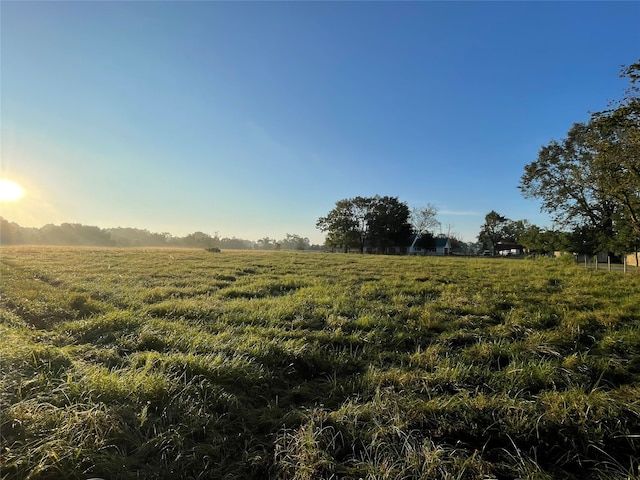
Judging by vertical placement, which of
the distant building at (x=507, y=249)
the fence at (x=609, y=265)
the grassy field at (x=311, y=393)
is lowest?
the grassy field at (x=311, y=393)

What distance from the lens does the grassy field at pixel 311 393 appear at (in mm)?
2273

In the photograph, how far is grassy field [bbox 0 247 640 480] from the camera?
7.46 ft

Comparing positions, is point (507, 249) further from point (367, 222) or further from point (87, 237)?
point (87, 237)

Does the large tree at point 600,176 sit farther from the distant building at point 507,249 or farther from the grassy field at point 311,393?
the distant building at point 507,249

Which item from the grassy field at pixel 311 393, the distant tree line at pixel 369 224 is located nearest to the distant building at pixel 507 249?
the distant tree line at pixel 369 224

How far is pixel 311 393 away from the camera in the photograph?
3.43 meters

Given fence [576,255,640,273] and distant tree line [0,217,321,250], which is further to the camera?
distant tree line [0,217,321,250]

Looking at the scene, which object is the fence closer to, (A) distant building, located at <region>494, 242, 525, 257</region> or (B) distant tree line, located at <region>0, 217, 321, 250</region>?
(A) distant building, located at <region>494, 242, 525, 257</region>

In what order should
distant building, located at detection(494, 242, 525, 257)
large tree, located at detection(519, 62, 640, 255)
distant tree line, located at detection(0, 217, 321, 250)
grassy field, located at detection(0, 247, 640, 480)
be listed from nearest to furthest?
grassy field, located at detection(0, 247, 640, 480) < large tree, located at detection(519, 62, 640, 255) < distant tree line, located at detection(0, 217, 321, 250) < distant building, located at detection(494, 242, 525, 257)

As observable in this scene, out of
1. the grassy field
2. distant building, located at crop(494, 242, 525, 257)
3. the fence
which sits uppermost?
distant building, located at crop(494, 242, 525, 257)

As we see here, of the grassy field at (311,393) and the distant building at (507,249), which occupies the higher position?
the distant building at (507,249)

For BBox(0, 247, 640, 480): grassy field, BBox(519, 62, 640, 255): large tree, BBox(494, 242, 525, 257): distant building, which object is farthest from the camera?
BBox(494, 242, 525, 257): distant building

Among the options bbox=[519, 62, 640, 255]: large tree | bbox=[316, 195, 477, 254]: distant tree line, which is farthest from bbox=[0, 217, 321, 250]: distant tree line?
bbox=[519, 62, 640, 255]: large tree

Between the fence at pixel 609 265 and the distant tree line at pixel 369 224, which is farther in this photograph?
Answer: the distant tree line at pixel 369 224
